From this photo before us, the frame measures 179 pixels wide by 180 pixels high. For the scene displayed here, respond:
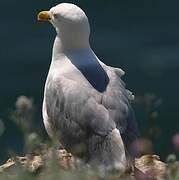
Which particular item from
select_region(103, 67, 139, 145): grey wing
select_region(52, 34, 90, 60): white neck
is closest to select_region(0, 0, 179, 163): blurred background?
select_region(52, 34, 90, 60): white neck

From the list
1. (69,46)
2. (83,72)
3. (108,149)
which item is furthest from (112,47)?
(108,149)

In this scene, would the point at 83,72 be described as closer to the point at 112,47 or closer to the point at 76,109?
the point at 76,109

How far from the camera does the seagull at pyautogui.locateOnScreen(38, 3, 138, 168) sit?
29.2ft

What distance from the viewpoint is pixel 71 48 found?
10148mm

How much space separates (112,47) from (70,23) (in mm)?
4546

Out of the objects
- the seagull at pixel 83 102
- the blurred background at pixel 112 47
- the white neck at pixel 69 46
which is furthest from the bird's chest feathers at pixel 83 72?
the blurred background at pixel 112 47

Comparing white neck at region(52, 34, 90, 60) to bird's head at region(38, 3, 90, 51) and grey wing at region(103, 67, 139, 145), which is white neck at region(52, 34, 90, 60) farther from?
grey wing at region(103, 67, 139, 145)

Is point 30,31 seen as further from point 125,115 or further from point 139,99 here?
point 139,99

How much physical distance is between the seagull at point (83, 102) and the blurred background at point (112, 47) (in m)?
2.96

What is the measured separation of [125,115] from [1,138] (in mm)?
4260

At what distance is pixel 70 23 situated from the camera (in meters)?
10.0

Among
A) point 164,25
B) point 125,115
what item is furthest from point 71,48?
point 164,25

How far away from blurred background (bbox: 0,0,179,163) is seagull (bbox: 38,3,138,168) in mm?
2959

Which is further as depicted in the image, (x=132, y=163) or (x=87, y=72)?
(x=87, y=72)
